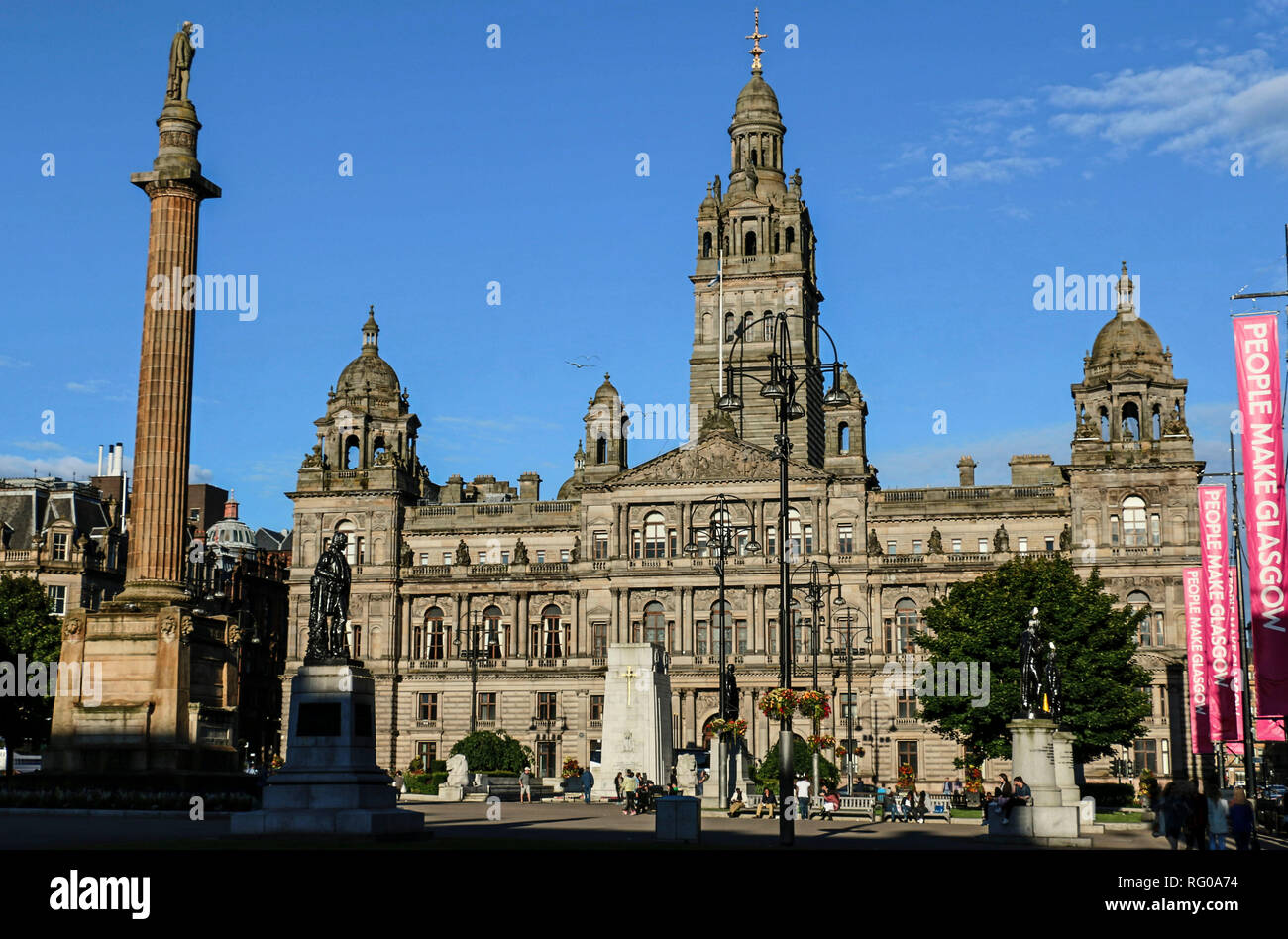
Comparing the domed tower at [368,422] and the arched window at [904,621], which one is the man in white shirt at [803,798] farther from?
the domed tower at [368,422]

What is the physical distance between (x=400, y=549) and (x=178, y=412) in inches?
2571

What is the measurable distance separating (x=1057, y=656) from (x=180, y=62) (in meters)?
47.4

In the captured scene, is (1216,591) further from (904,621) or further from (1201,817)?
(904,621)

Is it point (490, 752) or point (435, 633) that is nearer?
point (490, 752)

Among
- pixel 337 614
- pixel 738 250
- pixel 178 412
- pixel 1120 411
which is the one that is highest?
pixel 738 250

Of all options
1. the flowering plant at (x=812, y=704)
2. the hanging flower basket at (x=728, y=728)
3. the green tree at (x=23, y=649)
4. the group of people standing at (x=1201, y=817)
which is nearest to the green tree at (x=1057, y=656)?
the hanging flower basket at (x=728, y=728)

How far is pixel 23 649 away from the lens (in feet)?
250

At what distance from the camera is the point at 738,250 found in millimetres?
112500

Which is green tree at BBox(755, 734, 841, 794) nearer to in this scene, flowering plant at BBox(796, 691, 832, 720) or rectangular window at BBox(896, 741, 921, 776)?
flowering plant at BBox(796, 691, 832, 720)

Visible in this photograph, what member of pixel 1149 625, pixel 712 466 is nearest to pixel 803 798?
pixel 1149 625
